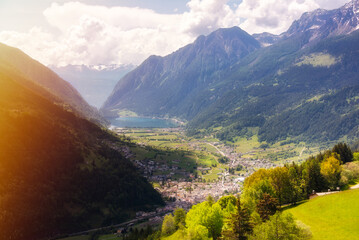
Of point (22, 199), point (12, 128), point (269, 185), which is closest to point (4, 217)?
point (22, 199)

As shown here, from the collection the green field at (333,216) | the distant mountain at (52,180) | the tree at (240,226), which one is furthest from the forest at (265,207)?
the distant mountain at (52,180)

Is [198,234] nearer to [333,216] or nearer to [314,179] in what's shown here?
[333,216]

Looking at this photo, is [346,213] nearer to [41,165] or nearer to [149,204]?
[149,204]

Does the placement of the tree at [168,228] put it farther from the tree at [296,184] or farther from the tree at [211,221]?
the tree at [296,184]

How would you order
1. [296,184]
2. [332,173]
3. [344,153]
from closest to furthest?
[296,184], [332,173], [344,153]

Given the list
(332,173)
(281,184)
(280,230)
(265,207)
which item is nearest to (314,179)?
(332,173)

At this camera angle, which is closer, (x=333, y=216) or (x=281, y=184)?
(x=333, y=216)
